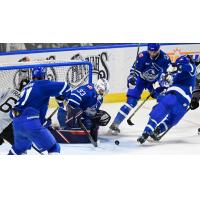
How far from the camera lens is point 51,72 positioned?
3.78 metres

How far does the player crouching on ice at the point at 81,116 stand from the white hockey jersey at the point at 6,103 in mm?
253

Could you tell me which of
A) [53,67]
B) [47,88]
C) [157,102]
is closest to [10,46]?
[53,67]

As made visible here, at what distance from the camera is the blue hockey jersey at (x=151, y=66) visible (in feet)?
12.9

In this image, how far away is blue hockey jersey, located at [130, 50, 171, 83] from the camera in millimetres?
3945

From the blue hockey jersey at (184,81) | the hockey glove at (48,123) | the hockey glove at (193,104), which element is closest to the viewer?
the hockey glove at (48,123)

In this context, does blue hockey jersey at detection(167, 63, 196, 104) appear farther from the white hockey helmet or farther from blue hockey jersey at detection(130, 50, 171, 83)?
the white hockey helmet

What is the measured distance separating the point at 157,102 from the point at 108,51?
76cm

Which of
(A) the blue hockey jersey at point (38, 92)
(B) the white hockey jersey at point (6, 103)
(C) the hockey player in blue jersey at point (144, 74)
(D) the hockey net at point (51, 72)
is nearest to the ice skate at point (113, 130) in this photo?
(C) the hockey player in blue jersey at point (144, 74)

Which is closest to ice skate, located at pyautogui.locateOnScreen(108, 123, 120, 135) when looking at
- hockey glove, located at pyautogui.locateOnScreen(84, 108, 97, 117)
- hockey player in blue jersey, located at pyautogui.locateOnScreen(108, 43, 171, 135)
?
hockey player in blue jersey, located at pyautogui.locateOnScreen(108, 43, 171, 135)

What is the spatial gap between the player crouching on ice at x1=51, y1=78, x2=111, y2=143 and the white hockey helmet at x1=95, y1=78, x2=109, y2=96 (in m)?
0.02

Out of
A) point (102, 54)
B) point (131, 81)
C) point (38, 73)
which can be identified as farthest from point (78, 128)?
point (102, 54)

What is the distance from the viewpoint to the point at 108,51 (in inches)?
181

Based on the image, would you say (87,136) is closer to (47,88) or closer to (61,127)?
(61,127)

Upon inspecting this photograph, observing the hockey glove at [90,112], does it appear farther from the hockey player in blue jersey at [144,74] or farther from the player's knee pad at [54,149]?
the player's knee pad at [54,149]
